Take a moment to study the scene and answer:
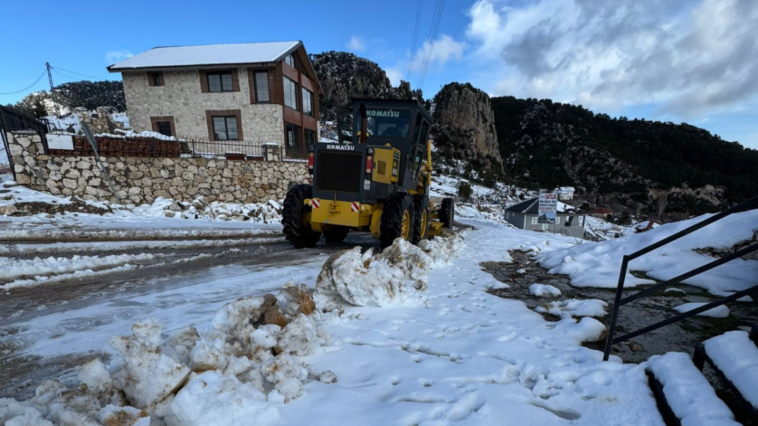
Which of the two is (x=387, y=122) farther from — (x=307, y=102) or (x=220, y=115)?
(x=307, y=102)

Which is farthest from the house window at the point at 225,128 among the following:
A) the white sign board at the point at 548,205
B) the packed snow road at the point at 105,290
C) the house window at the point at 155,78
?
the white sign board at the point at 548,205

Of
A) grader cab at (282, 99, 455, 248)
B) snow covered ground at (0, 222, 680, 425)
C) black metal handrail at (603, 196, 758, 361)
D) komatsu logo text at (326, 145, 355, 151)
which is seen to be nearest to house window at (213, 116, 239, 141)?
grader cab at (282, 99, 455, 248)

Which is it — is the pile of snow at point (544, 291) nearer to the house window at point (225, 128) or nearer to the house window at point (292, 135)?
the house window at point (292, 135)

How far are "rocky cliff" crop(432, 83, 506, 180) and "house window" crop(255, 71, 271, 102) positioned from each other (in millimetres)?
58916

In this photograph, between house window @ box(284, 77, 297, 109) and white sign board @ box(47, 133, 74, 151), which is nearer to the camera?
white sign board @ box(47, 133, 74, 151)

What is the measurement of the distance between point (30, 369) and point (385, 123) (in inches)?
249

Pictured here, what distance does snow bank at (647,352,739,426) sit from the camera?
1.59m

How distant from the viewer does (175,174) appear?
13.4m

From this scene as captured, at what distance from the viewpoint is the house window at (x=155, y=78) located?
64.7 feet

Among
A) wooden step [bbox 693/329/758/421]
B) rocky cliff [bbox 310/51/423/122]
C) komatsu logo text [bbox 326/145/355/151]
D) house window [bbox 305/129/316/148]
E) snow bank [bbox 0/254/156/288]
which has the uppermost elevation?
rocky cliff [bbox 310/51/423/122]

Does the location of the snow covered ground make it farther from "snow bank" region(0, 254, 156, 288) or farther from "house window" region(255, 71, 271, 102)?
"house window" region(255, 71, 271, 102)

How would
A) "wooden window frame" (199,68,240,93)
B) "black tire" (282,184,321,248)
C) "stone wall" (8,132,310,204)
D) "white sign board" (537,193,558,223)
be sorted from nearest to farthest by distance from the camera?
"black tire" (282,184,321,248) < "stone wall" (8,132,310,204) < "white sign board" (537,193,558,223) < "wooden window frame" (199,68,240,93)

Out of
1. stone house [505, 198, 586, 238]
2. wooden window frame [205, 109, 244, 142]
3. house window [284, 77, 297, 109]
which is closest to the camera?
wooden window frame [205, 109, 244, 142]

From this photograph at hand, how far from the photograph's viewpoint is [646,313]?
3.46m
